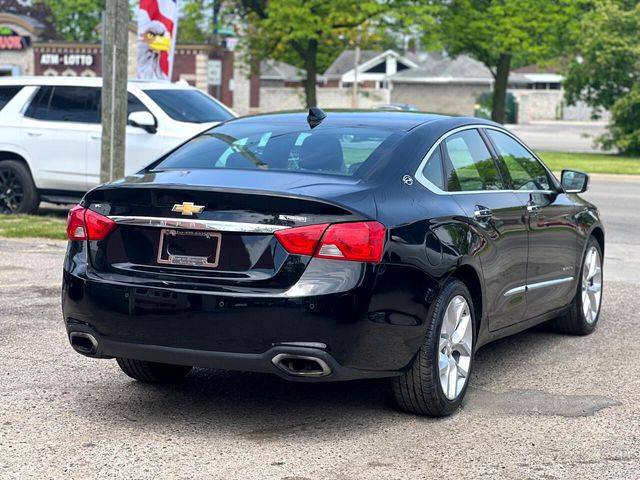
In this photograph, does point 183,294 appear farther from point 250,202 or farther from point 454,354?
point 454,354

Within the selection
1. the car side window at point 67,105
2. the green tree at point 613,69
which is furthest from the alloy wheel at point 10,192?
the green tree at point 613,69

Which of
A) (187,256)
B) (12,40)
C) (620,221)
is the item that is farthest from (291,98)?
(187,256)

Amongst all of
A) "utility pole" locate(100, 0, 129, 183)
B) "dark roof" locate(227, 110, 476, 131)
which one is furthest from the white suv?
"dark roof" locate(227, 110, 476, 131)

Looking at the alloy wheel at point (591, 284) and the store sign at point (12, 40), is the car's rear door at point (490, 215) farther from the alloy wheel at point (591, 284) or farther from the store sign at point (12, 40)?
the store sign at point (12, 40)

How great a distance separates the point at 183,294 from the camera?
548 centimetres

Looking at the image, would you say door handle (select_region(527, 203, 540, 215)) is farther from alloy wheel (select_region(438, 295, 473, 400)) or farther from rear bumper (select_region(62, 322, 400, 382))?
rear bumper (select_region(62, 322, 400, 382))

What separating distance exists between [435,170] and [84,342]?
2.01 metres

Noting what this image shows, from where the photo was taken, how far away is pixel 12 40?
6906 cm

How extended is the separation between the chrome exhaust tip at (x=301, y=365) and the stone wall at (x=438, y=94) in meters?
86.8

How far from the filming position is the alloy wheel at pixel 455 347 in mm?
5973

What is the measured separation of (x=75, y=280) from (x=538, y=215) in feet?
9.80

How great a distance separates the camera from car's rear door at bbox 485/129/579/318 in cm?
732

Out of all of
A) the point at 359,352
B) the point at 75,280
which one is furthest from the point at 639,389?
the point at 75,280

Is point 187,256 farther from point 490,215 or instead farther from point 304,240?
point 490,215
